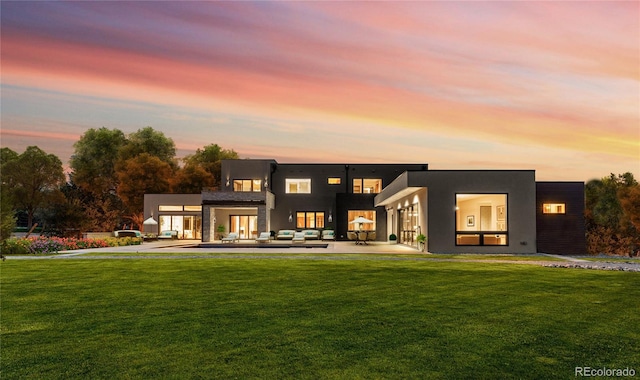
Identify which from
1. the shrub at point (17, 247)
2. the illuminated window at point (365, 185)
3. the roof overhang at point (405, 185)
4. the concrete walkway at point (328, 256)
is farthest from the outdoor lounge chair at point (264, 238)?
the shrub at point (17, 247)

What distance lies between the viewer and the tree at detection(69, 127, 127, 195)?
57.8 metres

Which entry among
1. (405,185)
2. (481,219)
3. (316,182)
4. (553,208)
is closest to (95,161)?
(316,182)

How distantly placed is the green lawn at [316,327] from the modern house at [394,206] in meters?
11.0

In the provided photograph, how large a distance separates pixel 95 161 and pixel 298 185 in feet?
110

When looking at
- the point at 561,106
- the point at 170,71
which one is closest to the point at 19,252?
the point at 170,71

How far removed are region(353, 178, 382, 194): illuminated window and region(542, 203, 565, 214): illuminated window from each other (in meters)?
15.2

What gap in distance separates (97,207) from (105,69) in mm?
41488

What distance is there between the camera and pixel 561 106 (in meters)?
27.2

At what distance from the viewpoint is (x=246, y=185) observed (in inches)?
1465

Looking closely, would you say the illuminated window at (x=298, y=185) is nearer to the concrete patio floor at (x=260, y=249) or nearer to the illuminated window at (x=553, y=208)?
the concrete patio floor at (x=260, y=249)

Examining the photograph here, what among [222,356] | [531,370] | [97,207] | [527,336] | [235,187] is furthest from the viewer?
[97,207]

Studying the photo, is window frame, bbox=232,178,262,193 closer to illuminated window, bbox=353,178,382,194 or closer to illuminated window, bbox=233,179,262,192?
illuminated window, bbox=233,179,262,192

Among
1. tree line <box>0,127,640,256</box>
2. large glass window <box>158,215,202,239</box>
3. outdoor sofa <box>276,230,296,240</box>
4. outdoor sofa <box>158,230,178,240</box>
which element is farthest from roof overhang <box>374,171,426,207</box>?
tree line <box>0,127,640,256</box>

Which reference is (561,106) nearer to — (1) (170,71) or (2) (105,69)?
(1) (170,71)
